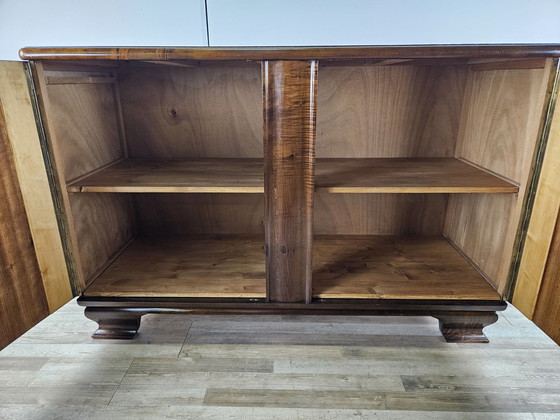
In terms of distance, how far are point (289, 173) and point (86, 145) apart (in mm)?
637

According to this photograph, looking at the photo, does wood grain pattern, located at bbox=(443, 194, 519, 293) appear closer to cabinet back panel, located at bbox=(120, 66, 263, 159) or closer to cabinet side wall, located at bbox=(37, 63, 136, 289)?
cabinet back panel, located at bbox=(120, 66, 263, 159)

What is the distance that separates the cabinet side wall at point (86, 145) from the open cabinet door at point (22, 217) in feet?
0.14

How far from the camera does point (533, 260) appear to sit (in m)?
0.93

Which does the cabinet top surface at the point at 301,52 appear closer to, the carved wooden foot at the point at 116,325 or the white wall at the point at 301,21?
the white wall at the point at 301,21

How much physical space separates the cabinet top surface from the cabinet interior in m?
0.09

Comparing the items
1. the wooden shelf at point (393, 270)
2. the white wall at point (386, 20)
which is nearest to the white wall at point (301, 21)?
the white wall at point (386, 20)

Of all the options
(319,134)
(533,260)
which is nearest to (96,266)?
(319,134)

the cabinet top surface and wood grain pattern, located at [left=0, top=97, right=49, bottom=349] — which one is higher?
the cabinet top surface

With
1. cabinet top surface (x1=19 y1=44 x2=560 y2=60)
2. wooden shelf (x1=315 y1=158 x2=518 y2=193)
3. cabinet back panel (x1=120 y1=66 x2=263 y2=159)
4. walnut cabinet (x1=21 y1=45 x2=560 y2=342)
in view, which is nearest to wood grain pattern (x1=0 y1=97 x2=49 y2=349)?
walnut cabinet (x1=21 y1=45 x2=560 y2=342)

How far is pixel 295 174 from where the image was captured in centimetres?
92

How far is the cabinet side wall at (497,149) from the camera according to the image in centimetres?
91

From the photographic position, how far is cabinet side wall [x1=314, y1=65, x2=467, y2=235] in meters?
1.21

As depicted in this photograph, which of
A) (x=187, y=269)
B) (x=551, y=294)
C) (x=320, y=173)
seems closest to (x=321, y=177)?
(x=320, y=173)

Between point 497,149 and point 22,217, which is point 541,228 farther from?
point 22,217
